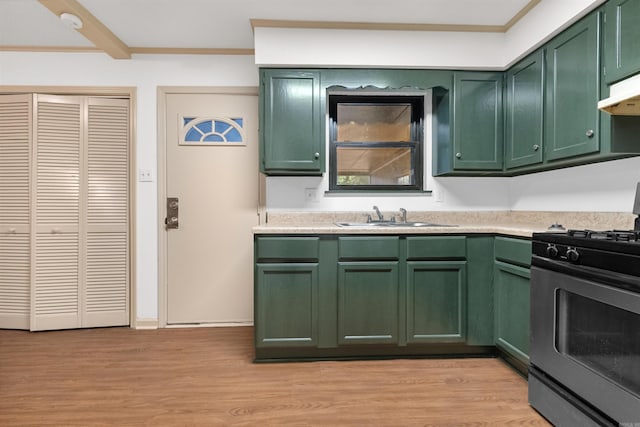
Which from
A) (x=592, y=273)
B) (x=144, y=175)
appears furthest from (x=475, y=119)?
(x=144, y=175)

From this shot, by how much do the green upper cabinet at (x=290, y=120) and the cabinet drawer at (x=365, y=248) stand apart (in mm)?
672

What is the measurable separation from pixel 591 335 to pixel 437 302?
100cm

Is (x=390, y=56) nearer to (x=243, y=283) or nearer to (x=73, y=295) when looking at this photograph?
(x=243, y=283)

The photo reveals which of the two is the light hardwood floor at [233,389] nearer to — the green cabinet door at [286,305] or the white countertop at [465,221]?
the green cabinet door at [286,305]

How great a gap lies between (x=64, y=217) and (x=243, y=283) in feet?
5.20

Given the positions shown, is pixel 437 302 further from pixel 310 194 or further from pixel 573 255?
pixel 310 194

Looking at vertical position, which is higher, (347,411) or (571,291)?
(571,291)

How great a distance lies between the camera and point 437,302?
2.44 meters

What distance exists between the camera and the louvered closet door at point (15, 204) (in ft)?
10.0

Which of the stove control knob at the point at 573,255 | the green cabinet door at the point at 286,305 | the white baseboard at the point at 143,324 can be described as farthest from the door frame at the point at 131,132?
the stove control knob at the point at 573,255

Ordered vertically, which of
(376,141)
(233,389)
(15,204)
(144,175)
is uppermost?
(376,141)

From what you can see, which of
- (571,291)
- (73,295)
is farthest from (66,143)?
(571,291)

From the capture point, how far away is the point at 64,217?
307 cm

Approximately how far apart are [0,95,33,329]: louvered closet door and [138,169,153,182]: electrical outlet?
0.90m
